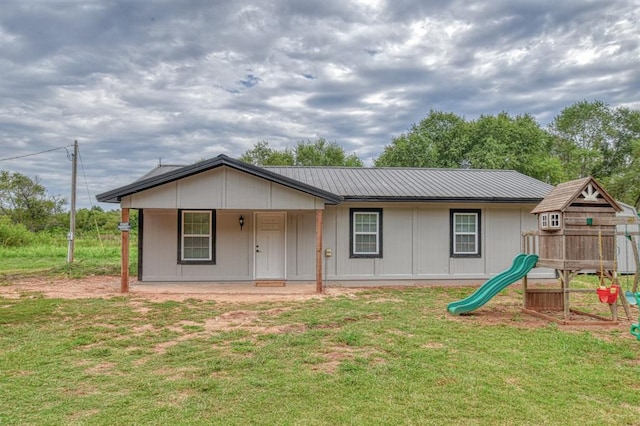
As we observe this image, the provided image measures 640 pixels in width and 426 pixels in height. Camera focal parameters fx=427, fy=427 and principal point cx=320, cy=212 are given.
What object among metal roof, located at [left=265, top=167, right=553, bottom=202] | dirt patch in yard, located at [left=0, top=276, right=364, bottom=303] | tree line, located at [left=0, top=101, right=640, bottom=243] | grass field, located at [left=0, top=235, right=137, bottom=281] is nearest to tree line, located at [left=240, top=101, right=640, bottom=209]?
tree line, located at [left=0, top=101, right=640, bottom=243]

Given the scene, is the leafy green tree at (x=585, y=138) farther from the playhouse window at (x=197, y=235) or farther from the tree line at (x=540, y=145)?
the playhouse window at (x=197, y=235)

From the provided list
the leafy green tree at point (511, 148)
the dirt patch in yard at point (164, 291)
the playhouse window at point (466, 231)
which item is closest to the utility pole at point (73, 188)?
the dirt patch in yard at point (164, 291)

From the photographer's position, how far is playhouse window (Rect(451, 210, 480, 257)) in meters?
11.9

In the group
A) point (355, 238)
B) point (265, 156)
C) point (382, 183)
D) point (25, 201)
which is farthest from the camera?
point (265, 156)

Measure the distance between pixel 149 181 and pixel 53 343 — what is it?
4.70m

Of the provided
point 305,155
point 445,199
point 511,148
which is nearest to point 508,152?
→ point 511,148

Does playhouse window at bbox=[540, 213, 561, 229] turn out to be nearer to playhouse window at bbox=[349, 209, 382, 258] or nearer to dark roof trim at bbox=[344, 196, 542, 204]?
dark roof trim at bbox=[344, 196, 542, 204]

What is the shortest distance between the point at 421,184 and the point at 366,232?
2.55 m

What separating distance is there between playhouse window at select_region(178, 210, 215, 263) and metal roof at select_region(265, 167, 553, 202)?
123 inches

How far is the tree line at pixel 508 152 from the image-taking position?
97.4ft

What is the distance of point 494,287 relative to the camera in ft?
25.6

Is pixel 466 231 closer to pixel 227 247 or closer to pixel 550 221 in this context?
pixel 550 221

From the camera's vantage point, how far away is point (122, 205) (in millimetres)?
9766

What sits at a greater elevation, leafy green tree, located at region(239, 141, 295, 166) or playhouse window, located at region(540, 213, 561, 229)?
leafy green tree, located at region(239, 141, 295, 166)
